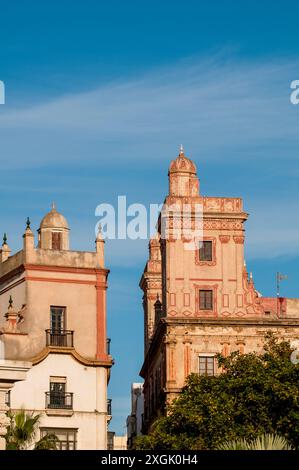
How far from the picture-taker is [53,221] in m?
101

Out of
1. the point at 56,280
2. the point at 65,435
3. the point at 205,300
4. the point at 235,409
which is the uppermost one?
the point at 205,300

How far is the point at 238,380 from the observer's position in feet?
301

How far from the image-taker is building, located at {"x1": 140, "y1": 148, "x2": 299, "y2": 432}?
110 meters

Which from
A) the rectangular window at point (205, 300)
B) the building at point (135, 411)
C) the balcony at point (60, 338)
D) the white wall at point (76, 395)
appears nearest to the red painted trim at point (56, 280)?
the balcony at point (60, 338)

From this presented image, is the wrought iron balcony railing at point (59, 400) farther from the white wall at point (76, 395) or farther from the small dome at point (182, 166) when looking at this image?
the small dome at point (182, 166)

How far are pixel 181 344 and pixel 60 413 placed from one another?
19.0 metres

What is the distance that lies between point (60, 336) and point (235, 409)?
11.7m

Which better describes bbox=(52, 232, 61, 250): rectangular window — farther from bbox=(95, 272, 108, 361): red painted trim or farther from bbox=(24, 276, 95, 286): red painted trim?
bbox=(95, 272, 108, 361): red painted trim

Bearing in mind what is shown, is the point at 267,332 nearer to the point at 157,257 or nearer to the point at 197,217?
the point at 197,217

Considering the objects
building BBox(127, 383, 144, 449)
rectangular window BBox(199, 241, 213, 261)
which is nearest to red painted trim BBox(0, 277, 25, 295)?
rectangular window BBox(199, 241, 213, 261)

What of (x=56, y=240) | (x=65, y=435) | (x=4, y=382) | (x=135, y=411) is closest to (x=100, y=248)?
(x=56, y=240)

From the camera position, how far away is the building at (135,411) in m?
147

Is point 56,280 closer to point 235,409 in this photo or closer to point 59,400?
point 59,400
